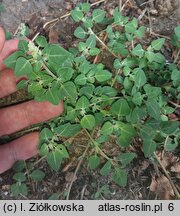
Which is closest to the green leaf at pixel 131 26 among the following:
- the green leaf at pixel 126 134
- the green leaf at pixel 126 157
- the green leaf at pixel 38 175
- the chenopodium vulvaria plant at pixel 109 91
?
the chenopodium vulvaria plant at pixel 109 91

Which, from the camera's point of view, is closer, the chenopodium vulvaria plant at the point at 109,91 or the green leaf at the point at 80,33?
the chenopodium vulvaria plant at the point at 109,91

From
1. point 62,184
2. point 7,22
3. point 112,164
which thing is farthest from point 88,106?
point 7,22

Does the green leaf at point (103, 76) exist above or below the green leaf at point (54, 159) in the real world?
above

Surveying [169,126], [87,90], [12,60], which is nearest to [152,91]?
[169,126]

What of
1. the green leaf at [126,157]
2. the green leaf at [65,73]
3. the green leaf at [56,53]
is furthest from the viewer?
the green leaf at [126,157]

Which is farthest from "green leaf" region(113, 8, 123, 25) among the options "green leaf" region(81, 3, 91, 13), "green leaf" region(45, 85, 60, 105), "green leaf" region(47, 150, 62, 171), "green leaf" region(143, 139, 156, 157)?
"green leaf" region(47, 150, 62, 171)

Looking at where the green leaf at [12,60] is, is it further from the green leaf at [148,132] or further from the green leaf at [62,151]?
the green leaf at [148,132]

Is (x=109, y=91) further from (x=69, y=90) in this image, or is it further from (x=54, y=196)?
(x=54, y=196)

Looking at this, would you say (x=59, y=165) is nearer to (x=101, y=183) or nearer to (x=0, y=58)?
(x=101, y=183)

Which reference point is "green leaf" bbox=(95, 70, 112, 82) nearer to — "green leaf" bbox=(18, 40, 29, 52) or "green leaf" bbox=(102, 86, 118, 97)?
"green leaf" bbox=(102, 86, 118, 97)
